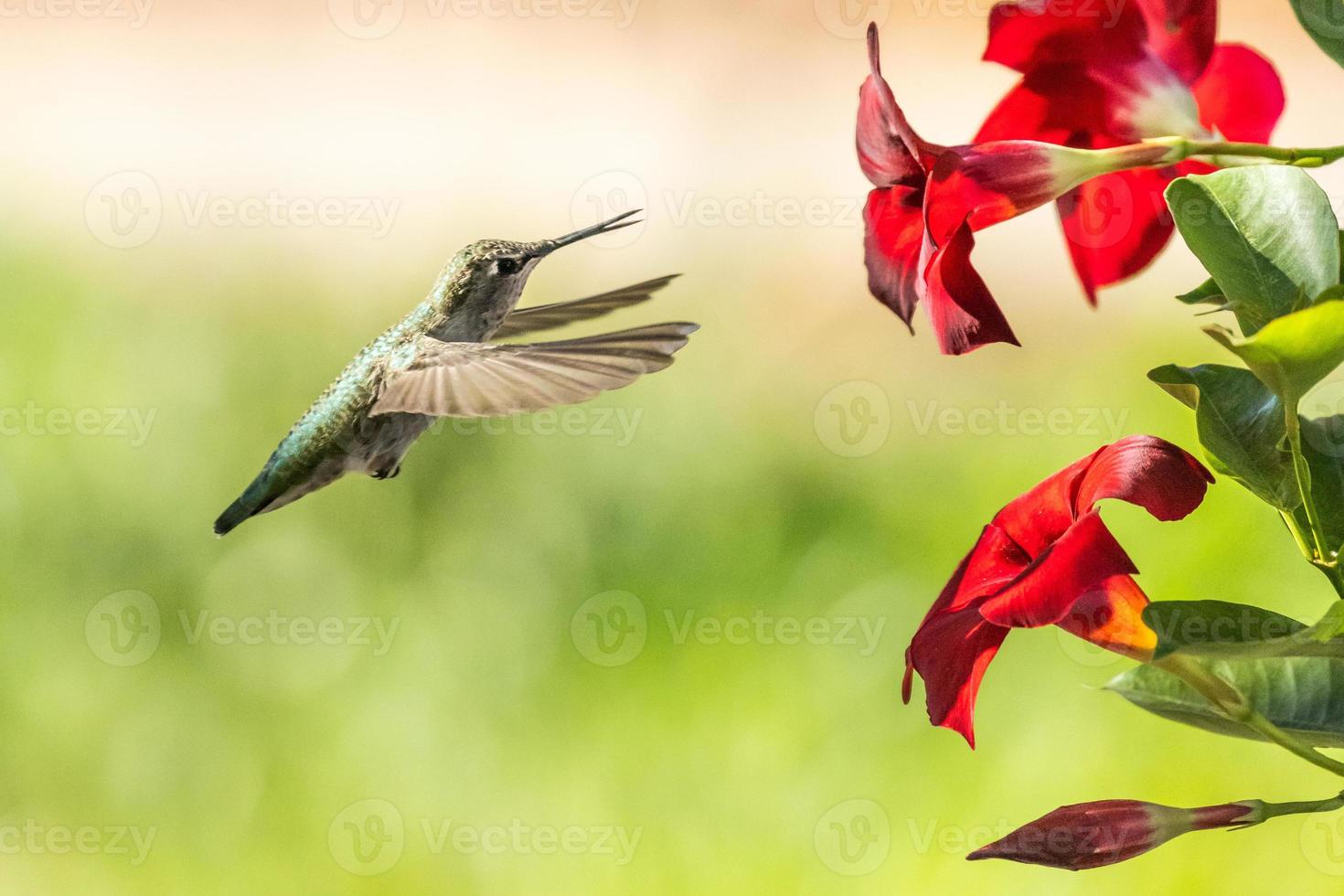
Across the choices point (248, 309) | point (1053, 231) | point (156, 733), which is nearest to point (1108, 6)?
point (156, 733)

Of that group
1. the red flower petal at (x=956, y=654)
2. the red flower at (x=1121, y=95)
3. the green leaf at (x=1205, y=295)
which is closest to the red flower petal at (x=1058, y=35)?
the red flower at (x=1121, y=95)

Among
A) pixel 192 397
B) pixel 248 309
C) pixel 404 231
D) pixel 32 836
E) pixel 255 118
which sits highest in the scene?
pixel 255 118

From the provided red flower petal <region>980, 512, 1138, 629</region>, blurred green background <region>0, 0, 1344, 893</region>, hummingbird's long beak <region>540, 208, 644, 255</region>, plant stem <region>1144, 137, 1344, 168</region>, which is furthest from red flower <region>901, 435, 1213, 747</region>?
blurred green background <region>0, 0, 1344, 893</region>

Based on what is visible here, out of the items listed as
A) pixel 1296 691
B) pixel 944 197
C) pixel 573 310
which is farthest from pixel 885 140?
pixel 573 310

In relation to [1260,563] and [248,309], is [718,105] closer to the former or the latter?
[248,309]

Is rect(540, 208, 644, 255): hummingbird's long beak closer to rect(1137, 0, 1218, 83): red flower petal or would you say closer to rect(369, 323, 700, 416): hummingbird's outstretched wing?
rect(369, 323, 700, 416): hummingbird's outstretched wing

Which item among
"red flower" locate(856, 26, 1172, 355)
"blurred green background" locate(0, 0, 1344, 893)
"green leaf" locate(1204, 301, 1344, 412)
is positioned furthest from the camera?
"blurred green background" locate(0, 0, 1344, 893)
